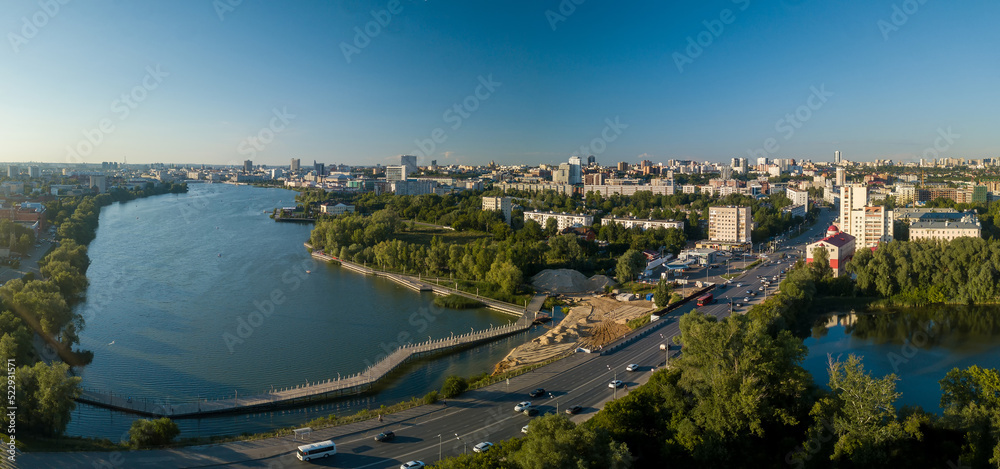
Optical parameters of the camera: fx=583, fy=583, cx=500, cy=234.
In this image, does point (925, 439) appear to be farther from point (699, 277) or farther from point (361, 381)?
point (699, 277)

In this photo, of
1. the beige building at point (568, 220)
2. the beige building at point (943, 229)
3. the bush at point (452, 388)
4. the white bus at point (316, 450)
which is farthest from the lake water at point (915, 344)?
the beige building at point (568, 220)

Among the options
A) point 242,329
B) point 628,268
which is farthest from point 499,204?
point 242,329

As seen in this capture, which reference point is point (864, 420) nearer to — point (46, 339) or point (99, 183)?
point (46, 339)

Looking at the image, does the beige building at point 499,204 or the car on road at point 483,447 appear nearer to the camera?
the car on road at point 483,447

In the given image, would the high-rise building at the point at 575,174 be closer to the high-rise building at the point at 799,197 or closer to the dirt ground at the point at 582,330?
the high-rise building at the point at 799,197

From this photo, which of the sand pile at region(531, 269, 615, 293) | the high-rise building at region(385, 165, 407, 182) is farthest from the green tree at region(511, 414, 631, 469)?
the high-rise building at region(385, 165, 407, 182)

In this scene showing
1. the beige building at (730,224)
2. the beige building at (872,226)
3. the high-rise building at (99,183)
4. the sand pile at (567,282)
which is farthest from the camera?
the high-rise building at (99,183)

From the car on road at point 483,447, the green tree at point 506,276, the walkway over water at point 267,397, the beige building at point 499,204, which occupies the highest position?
the beige building at point 499,204
